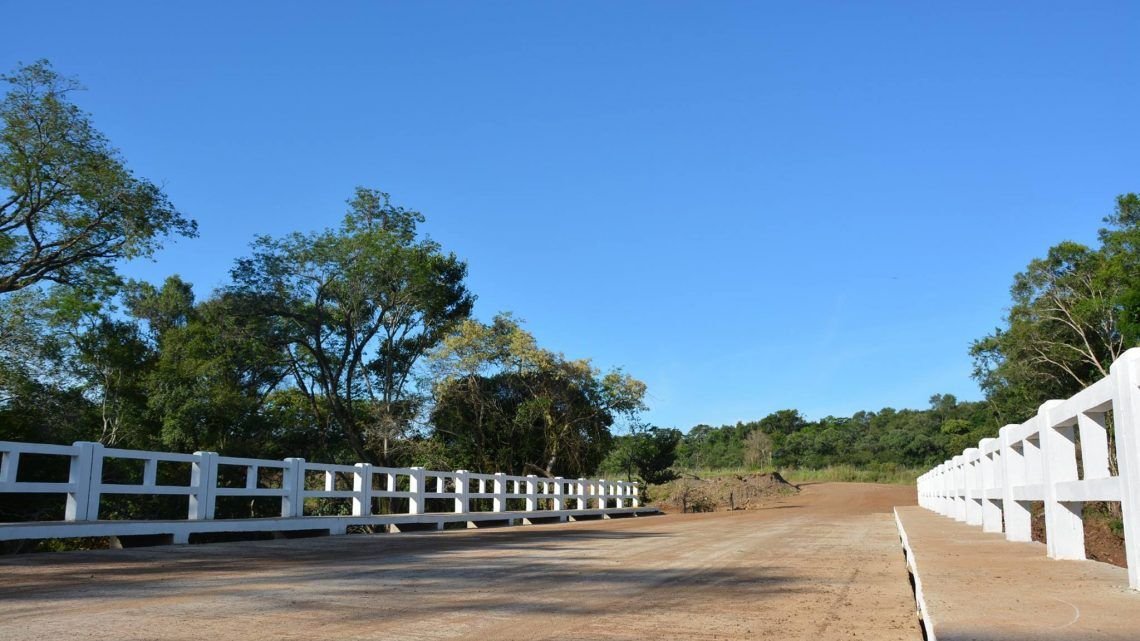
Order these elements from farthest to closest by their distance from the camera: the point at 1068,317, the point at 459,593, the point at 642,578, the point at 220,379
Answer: the point at 1068,317, the point at 220,379, the point at 642,578, the point at 459,593

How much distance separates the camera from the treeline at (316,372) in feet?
80.1

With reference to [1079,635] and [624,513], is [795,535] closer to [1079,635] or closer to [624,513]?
[1079,635]

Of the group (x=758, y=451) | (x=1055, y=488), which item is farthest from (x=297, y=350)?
(x=758, y=451)

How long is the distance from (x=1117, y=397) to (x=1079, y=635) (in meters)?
1.54

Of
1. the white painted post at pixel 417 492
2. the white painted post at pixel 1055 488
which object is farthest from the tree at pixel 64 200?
the white painted post at pixel 1055 488

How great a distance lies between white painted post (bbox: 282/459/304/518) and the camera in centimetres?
1320

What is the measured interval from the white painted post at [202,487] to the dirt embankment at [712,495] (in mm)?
28431

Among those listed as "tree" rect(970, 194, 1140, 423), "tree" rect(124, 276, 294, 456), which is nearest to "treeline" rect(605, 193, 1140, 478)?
"tree" rect(970, 194, 1140, 423)

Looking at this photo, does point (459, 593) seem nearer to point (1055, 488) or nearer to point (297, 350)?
point (1055, 488)

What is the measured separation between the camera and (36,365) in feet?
80.0

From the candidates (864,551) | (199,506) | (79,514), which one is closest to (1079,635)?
(864,551)

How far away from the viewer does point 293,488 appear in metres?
13.3

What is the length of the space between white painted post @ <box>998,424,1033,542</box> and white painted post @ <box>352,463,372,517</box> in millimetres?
10992

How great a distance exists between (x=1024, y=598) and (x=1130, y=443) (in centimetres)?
85
